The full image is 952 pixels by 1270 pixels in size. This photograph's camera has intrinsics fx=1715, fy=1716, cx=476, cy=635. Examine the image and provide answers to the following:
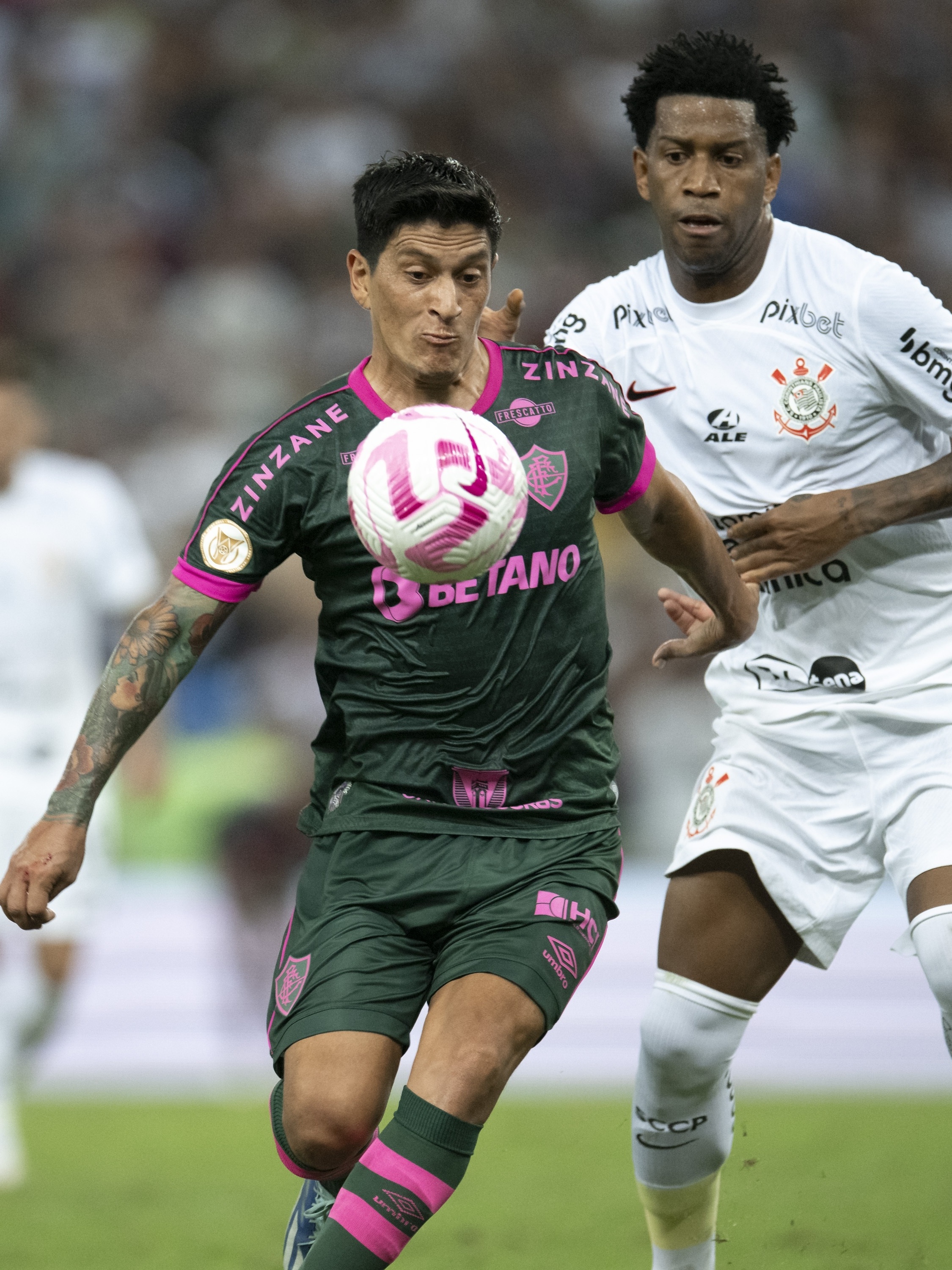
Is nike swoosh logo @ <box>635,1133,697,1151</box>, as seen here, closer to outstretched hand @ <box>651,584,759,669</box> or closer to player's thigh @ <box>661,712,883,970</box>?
player's thigh @ <box>661,712,883,970</box>

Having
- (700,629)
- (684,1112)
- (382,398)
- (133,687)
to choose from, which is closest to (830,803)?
(700,629)

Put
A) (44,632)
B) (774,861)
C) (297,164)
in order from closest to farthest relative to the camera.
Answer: (774,861) → (44,632) → (297,164)

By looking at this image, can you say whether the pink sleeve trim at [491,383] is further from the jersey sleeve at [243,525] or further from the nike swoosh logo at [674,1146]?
the nike swoosh logo at [674,1146]

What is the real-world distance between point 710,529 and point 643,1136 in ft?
4.66

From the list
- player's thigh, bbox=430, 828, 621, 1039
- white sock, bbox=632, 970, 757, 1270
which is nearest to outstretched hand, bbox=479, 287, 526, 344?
player's thigh, bbox=430, 828, 621, 1039

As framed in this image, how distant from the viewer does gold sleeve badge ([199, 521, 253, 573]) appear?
3346 mm

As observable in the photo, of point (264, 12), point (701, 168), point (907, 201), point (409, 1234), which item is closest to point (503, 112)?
point (264, 12)

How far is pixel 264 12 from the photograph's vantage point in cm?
1172

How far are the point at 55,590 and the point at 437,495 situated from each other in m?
4.03

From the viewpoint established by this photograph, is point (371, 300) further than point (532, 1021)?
Yes

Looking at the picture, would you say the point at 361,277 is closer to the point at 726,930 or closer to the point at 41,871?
the point at 41,871

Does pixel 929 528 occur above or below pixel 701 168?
below

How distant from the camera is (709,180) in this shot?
3961 mm

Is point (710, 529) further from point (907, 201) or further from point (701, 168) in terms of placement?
point (907, 201)
